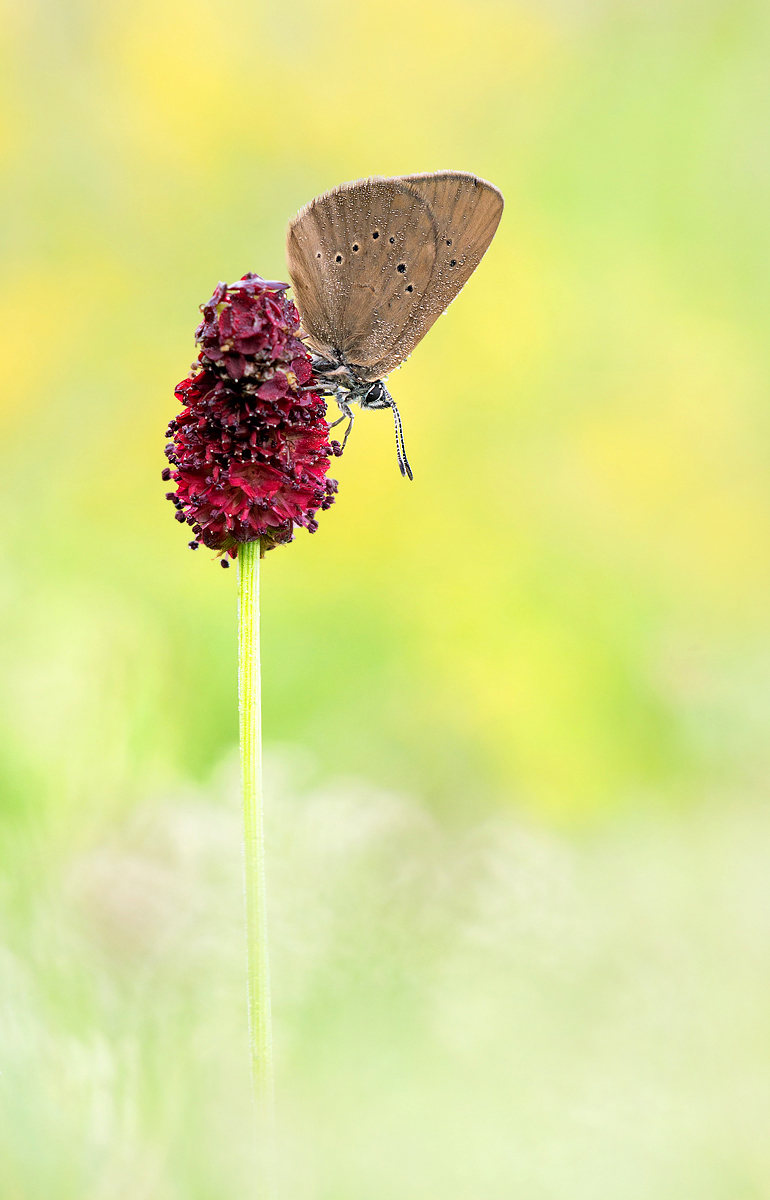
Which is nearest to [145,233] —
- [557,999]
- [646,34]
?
[646,34]

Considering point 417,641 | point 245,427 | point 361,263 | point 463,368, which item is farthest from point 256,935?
point 463,368

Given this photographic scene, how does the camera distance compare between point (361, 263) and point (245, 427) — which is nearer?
point (245, 427)

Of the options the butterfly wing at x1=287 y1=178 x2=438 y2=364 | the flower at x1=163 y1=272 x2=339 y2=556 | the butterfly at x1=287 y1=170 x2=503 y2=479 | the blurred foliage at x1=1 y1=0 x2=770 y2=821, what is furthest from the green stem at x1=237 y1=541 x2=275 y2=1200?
the blurred foliage at x1=1 y1=0 x2=770 y2=821

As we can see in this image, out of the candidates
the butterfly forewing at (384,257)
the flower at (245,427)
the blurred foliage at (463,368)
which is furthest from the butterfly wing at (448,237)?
the blurred foliage at (463,368)

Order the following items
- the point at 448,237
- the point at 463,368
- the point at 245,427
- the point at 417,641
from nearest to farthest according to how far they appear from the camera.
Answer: the point at 245,427, the point at 448,237, the point at 417,641, the point at 463,368

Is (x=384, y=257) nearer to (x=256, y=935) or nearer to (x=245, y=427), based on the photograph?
(x=245, y=427)

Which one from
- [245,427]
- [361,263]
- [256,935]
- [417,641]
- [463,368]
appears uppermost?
[463,368]
